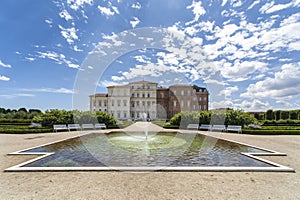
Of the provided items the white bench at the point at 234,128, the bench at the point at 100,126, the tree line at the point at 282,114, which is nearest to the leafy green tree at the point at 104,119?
the bench at the point at 100,126

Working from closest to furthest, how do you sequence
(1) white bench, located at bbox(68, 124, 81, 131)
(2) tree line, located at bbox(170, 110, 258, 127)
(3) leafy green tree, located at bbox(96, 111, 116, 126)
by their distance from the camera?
(1) white bench, located at bbox(68, 124, 81, 131) < (2) tree line, located at bbox(170, 110, 258, 127) < (3) leafy green tree, located at bbox(96, 111, 116, 126)

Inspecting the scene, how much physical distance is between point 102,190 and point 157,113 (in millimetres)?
48225

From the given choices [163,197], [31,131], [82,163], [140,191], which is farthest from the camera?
[31,131]

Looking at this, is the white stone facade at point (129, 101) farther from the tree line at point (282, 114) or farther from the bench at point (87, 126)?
the bench at point (87, 126)

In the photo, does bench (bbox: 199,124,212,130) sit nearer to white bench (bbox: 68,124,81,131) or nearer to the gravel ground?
white bench (bbox: 68,124,81,131)

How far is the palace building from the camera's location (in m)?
49.5

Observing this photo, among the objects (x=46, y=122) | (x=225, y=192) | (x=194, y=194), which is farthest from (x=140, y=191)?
(x=46, y=122)

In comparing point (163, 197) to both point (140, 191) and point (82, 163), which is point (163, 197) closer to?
point (140, 191)

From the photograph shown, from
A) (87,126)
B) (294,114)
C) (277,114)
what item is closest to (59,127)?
(87,126)

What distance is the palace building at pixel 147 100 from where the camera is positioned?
4950cm

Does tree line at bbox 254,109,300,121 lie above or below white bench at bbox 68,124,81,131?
above

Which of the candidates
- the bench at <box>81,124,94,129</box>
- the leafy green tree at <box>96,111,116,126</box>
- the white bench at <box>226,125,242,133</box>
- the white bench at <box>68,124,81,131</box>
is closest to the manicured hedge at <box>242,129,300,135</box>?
the white bench at <box>226,125,242,133</box>

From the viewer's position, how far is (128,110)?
49438 millimetres

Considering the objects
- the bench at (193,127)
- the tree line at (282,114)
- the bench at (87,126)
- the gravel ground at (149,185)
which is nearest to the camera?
the gravel ground at (149,185)
